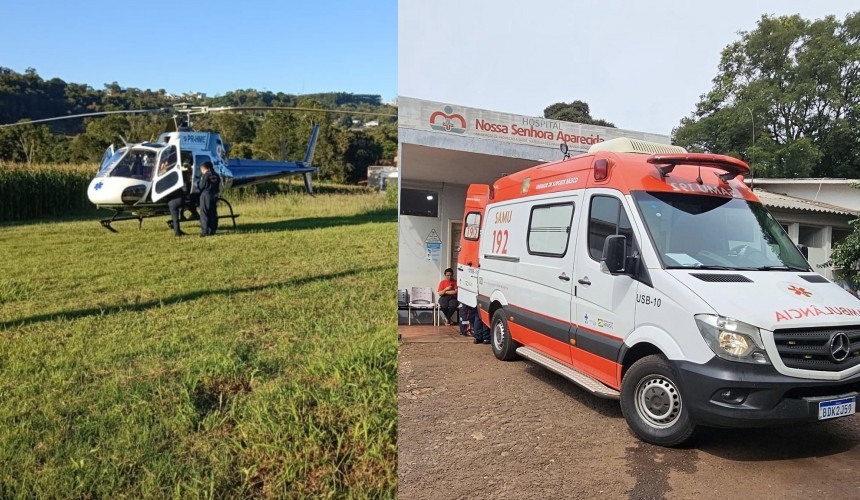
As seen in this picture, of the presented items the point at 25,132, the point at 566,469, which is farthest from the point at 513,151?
the point at 25,132

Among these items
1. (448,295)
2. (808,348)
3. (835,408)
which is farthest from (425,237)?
(835,408)

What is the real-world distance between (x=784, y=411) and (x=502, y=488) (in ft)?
2.86

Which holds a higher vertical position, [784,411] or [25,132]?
[25,132]

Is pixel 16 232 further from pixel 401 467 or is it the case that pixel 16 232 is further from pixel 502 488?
pixel 502 488

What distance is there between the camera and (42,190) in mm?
1620

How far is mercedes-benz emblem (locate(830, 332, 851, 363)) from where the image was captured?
65.3 inches

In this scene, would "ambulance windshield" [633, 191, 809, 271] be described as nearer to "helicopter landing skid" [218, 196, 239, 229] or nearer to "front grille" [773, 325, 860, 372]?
"front grille" [773, 325, 860, 372]

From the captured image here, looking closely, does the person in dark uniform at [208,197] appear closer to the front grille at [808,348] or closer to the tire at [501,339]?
the tire at [501,339]

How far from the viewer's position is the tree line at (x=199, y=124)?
1572 mm

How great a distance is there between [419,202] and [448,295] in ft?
1.40

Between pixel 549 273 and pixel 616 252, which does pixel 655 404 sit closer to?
pixel 616 252

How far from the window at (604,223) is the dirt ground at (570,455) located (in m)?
0.68

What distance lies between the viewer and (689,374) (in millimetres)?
1830

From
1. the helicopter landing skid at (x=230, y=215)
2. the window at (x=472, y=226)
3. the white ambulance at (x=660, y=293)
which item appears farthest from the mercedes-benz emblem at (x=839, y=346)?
the helicopter landing skid at (x=230, y=215)
